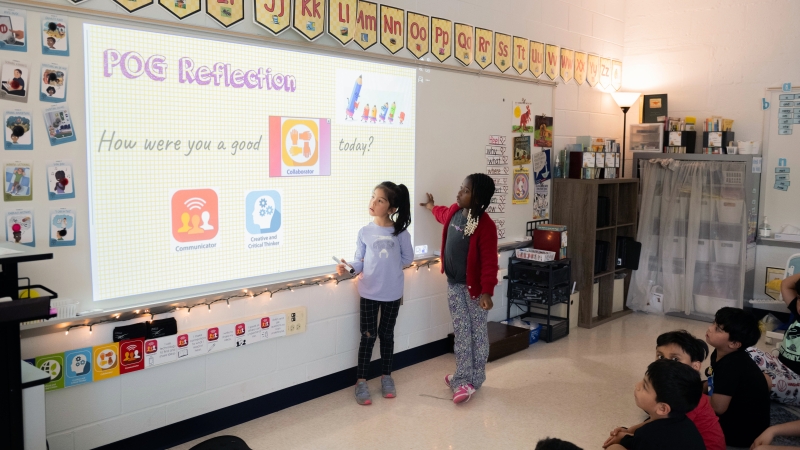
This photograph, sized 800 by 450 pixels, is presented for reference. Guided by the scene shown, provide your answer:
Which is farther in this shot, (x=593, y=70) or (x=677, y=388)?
(x=593, y=70)

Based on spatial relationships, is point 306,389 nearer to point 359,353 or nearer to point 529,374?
point 359,353

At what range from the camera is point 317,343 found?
3570 mm

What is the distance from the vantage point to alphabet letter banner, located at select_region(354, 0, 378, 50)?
3.59m

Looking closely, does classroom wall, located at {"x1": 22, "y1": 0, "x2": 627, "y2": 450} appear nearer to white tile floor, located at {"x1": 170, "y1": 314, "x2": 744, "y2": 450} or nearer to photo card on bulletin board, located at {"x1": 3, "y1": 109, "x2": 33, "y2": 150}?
white tile floor, located at {"x1": 170, "y1": 314, "x2": 744, "y2": 450}

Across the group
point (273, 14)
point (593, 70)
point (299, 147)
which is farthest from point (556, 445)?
point (593, 70)

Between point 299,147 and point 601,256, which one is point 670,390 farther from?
point 601,256

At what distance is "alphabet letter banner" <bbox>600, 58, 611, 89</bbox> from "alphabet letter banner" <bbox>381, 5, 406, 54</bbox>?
2.69 m

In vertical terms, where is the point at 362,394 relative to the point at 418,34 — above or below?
below

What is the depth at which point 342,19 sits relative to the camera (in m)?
3.49

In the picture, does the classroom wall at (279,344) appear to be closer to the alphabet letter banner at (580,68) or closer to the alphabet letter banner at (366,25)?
the alphabet letter banner at (580,68)

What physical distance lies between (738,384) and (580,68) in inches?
136

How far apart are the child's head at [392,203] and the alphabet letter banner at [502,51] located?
5.06ft

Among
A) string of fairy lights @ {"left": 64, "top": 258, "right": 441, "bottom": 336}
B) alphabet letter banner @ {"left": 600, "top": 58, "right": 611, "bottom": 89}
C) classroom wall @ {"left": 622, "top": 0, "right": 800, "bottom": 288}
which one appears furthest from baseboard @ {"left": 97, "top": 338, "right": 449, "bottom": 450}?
classroom wall @ {"left": 622, "top": 0, "right": 800, "bottom": 288}

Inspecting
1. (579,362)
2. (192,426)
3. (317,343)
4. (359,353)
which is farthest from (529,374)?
(192,426)
